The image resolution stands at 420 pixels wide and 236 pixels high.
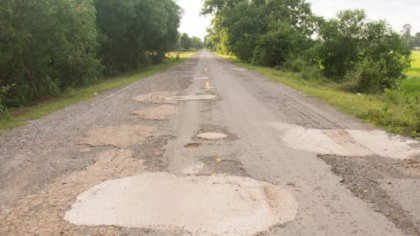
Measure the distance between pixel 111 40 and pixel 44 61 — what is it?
1006cm

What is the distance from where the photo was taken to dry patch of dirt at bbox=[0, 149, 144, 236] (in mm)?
3061

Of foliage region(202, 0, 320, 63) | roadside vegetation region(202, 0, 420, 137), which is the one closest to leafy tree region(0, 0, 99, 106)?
roadside vegetation region(202, 0, 420, 137)

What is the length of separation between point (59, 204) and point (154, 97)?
7.67 meters

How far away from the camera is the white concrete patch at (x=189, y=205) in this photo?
3.14m

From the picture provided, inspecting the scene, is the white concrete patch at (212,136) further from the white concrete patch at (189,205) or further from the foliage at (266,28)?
the foliage at (266,28)

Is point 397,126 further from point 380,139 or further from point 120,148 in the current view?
point 120,148

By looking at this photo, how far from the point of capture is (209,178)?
4203 mm

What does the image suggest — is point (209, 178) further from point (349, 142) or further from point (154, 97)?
point (154, 97)

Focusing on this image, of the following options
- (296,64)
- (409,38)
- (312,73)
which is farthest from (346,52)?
(409,38)

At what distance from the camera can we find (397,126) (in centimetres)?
666

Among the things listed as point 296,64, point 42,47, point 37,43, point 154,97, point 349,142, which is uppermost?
point 37,43

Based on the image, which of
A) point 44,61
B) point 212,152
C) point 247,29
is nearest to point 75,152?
point 212,152

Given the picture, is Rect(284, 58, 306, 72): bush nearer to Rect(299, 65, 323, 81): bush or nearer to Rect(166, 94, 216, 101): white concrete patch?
Rect(299, 65, 323, 81): bush

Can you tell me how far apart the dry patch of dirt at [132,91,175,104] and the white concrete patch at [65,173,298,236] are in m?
6.28
